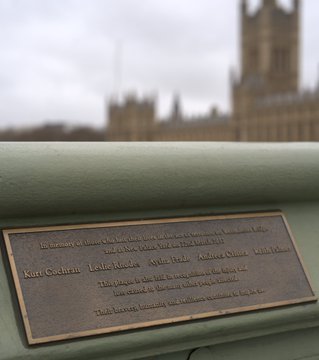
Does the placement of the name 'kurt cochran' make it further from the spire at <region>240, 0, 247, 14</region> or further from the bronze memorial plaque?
the spire at <region>240, 0, 247, 14</region>

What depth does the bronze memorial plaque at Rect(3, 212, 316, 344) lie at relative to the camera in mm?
2139

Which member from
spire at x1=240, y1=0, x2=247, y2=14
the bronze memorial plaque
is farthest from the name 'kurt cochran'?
spire at x1=240, y1=0, x2=247, y2=14

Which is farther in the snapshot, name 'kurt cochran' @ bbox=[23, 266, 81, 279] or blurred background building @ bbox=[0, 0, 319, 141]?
blurred background building @ bbox=[0, 0, 319, 141]

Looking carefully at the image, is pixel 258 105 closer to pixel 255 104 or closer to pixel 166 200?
pixel 255 104

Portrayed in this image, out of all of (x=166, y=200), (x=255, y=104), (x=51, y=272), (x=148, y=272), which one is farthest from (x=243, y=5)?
(x=51, y=272)

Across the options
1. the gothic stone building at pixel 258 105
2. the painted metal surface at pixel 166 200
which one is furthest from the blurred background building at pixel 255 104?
the painted metal surface at pixel 166 200

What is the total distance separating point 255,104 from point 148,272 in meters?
50.3

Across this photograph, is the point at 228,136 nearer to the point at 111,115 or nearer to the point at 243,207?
the point at 111,115

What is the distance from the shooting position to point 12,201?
7.28 ft

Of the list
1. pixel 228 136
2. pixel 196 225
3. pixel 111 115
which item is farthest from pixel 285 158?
pixel 111 115

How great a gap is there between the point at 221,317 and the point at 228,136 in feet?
166

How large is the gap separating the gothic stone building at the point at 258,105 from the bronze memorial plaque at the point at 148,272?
44.7m

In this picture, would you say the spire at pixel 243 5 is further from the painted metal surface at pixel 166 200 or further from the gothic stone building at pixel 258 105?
the painted metal surface at pixel 166 200

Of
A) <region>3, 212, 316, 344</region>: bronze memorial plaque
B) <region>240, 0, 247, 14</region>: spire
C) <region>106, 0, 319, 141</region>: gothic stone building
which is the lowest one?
<region>3, 212, 316, 344</region>: bronze memorial plaque
